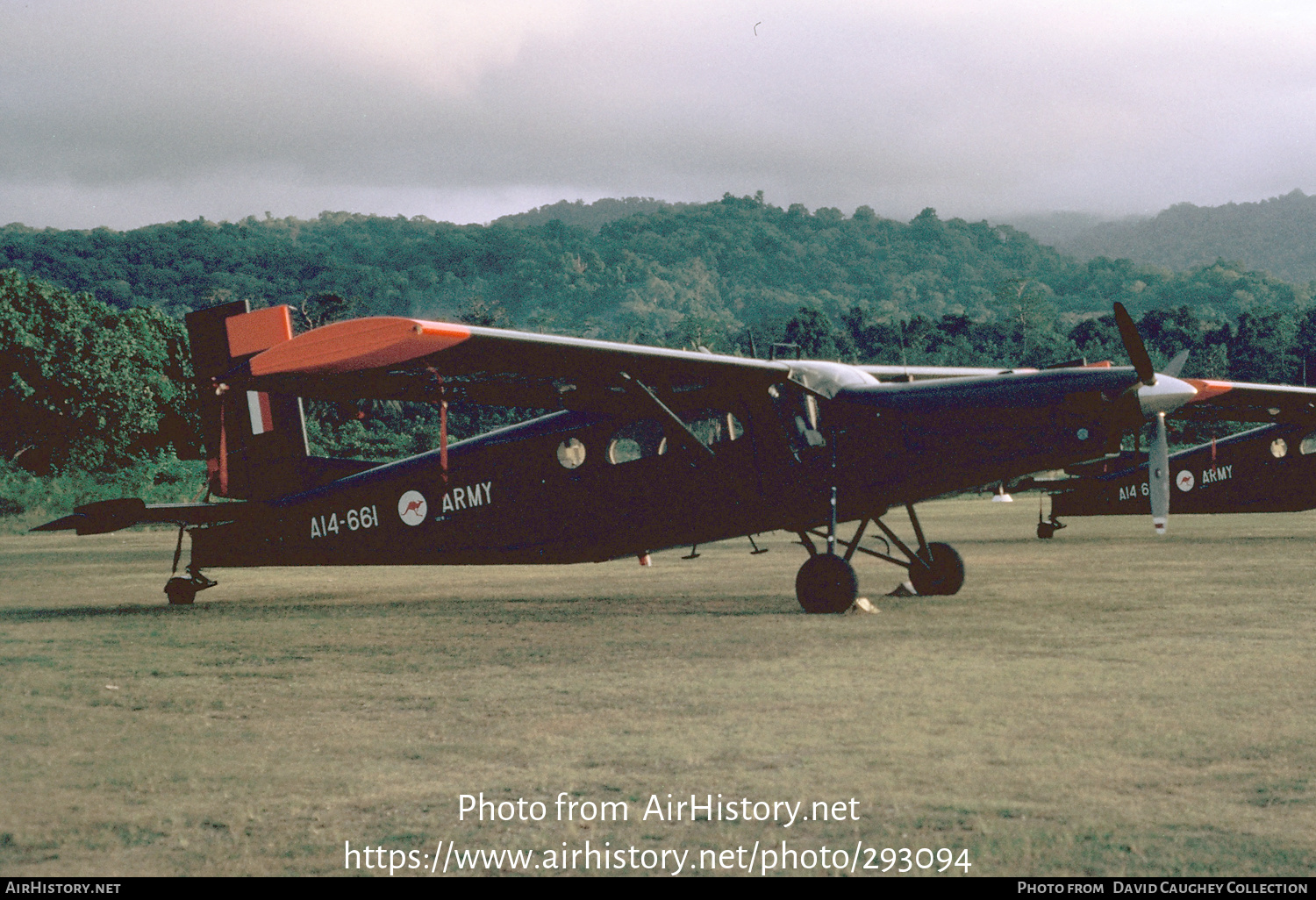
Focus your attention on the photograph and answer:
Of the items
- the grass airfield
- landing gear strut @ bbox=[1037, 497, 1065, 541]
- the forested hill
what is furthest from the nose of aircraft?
the forested hill

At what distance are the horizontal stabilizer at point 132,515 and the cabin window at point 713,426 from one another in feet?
18.6

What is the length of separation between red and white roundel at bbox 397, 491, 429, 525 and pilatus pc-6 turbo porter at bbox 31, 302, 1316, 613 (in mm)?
26

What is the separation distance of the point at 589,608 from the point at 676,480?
1692mm

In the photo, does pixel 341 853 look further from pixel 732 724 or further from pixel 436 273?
pixel 436 273

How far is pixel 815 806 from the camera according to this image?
4793mm

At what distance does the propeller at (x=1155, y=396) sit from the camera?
1176 centimetres

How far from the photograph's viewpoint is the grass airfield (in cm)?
446

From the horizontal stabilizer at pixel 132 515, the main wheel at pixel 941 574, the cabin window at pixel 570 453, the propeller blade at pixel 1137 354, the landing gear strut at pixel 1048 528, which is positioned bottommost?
the landing gear strut at pixel 1048 528

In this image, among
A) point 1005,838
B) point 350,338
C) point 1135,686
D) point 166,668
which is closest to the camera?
point 1005,838

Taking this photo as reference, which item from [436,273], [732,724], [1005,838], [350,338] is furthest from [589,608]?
[436,273]

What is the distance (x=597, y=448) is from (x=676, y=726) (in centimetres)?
740

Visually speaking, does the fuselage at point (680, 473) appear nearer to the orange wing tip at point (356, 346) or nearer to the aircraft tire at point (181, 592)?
the aircraft tire at point (181, 592)

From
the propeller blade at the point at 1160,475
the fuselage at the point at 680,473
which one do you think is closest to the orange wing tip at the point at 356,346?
the fuselage at the point at 680,473

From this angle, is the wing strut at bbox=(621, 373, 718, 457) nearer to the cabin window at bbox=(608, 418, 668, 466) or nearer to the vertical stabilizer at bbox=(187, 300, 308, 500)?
the cabin window at bbox=(608, 418, 668, 466)
